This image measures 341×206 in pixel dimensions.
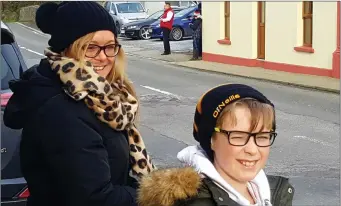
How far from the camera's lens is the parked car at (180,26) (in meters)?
28.8

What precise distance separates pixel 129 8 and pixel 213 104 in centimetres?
3279

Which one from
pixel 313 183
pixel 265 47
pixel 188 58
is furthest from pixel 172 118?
pixel 188 58

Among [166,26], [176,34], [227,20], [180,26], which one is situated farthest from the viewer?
[176,34]

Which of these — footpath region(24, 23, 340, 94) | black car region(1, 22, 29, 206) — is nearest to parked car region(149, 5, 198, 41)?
footpath region(24, 23, 340, 94)

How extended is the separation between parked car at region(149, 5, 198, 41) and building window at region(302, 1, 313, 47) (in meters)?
11.3

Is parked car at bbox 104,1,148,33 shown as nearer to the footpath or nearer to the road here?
the footpath

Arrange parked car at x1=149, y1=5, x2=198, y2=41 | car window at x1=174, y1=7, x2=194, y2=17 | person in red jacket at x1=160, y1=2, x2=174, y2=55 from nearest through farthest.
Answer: person in red jacket at x1=160, y1=2, x2=174, y2=55 < parked car at x1=149, y1=5, x2=198, y2=41 < car window at x1=174, y1=7, x2=194, y2=17

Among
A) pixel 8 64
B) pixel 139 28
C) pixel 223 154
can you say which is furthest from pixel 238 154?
pixel 139 28

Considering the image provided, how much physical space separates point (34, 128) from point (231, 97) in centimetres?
79

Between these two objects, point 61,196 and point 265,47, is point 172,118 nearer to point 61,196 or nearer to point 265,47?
point 265,47

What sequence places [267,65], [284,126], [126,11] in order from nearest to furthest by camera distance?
1. [284,126]
2. [267,65]
3. [126,11]

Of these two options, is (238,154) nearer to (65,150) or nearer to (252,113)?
(252,113)

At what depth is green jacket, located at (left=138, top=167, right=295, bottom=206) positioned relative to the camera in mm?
2111

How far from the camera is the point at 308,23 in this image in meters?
17.3
